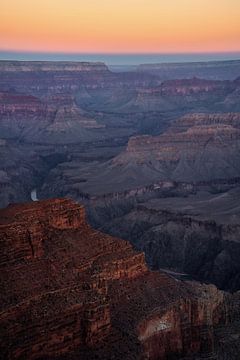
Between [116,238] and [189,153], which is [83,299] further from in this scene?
[189,153]

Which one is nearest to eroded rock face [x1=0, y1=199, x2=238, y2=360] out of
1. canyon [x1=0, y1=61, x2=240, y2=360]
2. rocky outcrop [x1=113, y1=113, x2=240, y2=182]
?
canyon [x1=0, y1=61, x2=240, y2=360]

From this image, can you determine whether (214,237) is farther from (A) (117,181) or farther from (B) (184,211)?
(A) (117,181)

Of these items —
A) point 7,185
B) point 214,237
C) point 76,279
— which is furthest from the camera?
point 7,185

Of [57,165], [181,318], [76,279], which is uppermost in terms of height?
[76,279]

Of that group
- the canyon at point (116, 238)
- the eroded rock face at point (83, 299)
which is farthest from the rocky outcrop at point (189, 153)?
the eroded rock face at point (83, 299)

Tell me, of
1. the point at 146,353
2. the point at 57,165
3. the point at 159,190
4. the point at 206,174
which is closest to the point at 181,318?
the point at 146,353

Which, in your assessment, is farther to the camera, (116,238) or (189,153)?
(189,153)

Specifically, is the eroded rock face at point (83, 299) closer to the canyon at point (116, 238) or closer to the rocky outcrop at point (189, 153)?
the canyon at point (116, 238)

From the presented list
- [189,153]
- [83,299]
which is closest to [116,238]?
[83,299]
